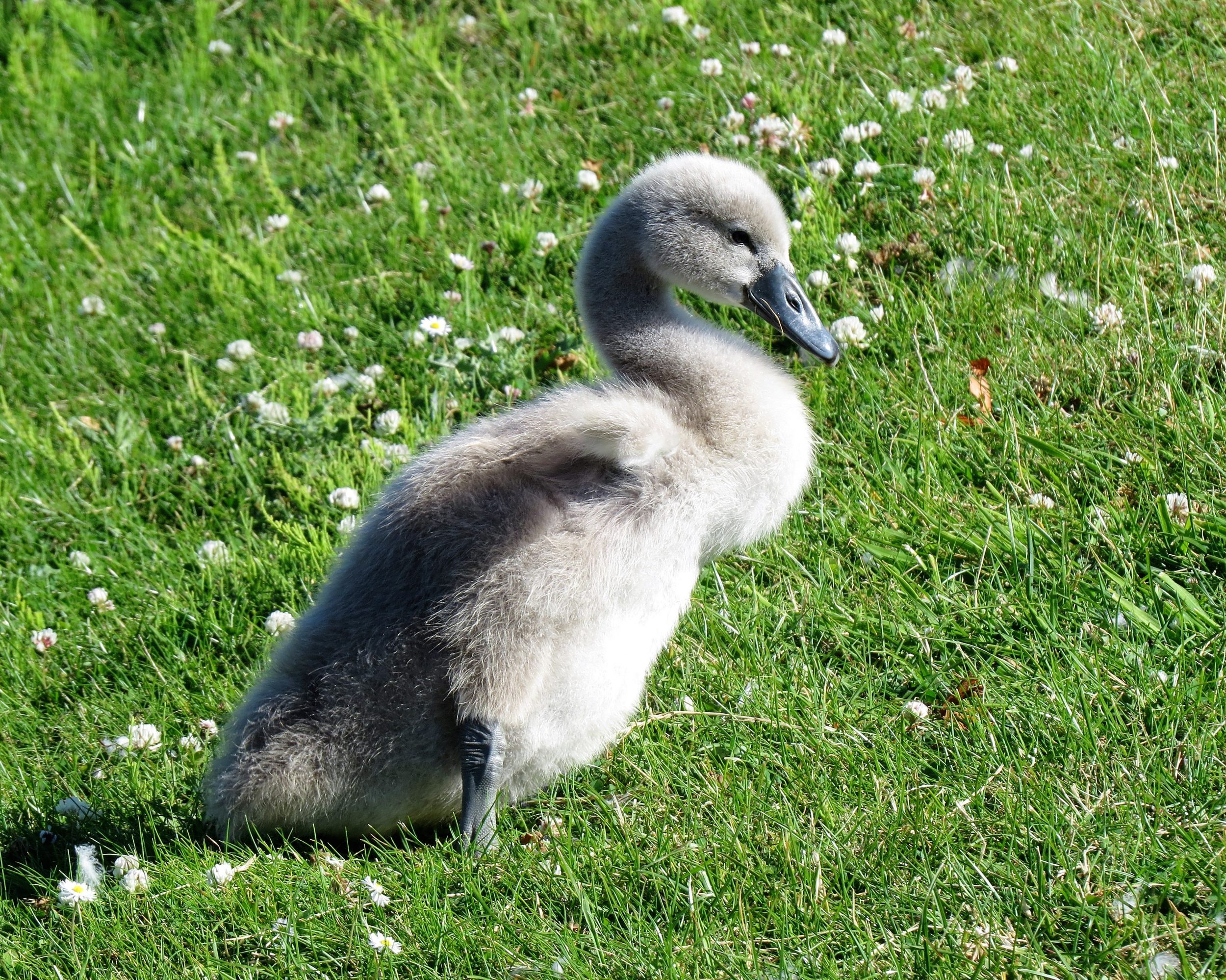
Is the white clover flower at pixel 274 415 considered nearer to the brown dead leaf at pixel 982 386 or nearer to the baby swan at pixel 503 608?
the baby swan at pixel 503 608

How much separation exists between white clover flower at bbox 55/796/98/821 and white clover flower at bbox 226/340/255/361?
2.31 m

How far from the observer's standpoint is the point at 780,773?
140 inches

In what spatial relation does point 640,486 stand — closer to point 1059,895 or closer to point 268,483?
point 1059,895

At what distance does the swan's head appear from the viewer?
397 cm

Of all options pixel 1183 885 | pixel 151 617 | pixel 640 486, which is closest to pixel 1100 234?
pixel 640 486

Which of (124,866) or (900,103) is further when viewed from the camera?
(900,103)

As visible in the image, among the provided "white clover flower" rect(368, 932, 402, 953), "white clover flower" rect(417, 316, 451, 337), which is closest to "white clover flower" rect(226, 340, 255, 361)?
"white clover flower" rect(417, 316, 451, 337)

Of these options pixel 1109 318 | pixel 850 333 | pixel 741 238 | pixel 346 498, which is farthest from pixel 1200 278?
pixel 346 498

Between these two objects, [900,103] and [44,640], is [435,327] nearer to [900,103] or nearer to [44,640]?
[44,640]

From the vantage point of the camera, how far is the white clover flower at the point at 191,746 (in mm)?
4082

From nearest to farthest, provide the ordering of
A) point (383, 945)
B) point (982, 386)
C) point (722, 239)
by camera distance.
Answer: point (383, 945)
point (722, 239)
point (982, 386)

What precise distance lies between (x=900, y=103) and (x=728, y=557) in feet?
8.00

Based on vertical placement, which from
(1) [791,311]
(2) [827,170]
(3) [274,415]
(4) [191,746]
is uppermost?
(1) [791,311]

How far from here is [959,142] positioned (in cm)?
545
